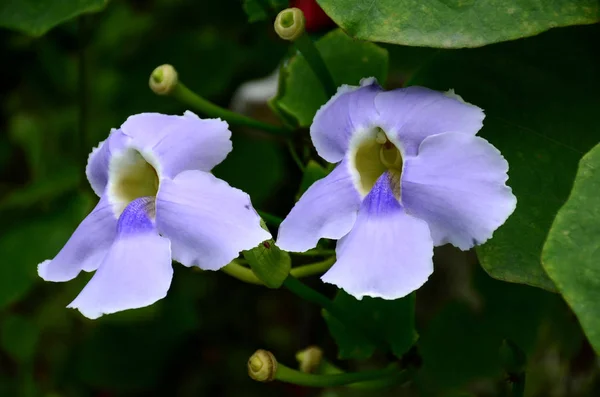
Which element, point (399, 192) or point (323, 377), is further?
point (323, 377)

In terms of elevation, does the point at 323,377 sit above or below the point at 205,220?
below

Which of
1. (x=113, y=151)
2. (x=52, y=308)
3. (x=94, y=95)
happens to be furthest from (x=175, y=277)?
(x=113, y=151)

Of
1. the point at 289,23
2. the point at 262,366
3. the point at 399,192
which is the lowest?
the point at 262,366

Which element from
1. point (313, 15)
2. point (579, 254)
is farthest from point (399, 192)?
point (313, 15)

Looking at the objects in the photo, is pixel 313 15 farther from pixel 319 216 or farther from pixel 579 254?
pixel 579 254

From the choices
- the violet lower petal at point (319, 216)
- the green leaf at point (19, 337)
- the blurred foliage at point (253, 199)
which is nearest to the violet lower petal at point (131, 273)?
the violet lower petal at point (319, 216)

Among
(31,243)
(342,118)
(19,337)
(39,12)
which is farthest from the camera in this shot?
(19,337)

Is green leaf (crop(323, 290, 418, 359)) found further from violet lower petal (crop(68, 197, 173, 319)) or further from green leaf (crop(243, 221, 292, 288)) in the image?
violet lower petal (crop(68, 197, 173, 319))

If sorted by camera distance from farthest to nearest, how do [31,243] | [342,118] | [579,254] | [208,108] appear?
[31,243]
[208,108]
[342,118]
[579,254]

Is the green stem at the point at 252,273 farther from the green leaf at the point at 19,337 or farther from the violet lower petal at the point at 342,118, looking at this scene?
the green leaf at the point at 19,337
